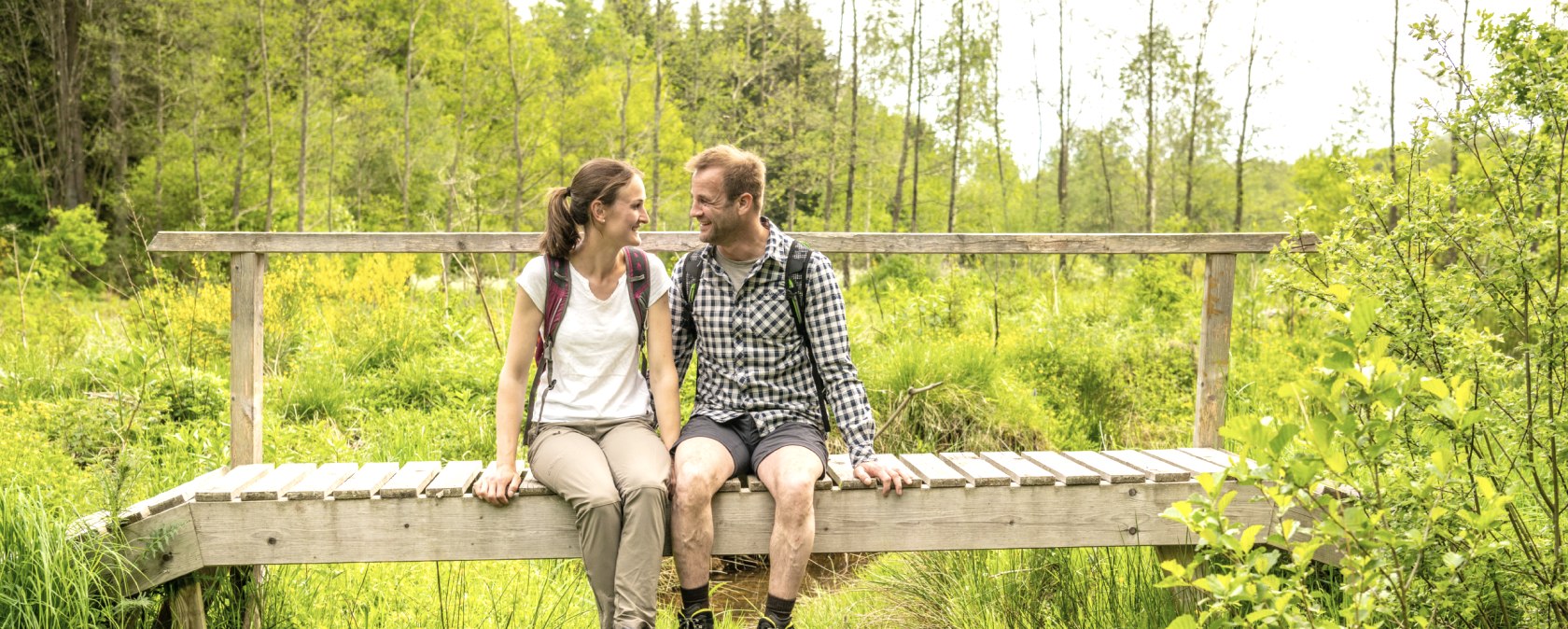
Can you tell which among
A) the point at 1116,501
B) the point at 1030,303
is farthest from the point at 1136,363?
the point at 1116,501

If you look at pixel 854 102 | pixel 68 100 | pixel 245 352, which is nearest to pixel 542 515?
pixel 245 352

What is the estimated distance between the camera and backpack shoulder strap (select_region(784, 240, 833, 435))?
2996 millimetres

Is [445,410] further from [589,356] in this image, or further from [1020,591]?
[1020,591]

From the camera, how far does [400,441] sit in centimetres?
445

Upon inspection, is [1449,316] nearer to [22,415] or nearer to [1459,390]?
[1459,390]

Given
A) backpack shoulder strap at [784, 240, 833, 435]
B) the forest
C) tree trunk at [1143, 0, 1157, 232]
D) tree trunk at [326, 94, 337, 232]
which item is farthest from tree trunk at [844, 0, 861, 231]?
backpack shoulder strap at [784, 240, 833, 435]

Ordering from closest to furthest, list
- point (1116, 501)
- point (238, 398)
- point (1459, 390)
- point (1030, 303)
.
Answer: point (1459, 390) → point (1116, 501) → point (238, 398) → point (1030, 303)

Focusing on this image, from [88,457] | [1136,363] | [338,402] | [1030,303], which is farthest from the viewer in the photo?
[1030,303]

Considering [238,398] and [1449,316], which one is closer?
[1449,316]

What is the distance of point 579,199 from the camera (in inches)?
114

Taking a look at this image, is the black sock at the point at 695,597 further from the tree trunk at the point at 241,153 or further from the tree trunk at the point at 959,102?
the tree trunk at the point at 241,153

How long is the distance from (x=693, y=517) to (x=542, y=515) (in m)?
0.44

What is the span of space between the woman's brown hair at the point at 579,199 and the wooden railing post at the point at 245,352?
3.66 ft

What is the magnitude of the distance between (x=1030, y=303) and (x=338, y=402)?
17.3 feet
